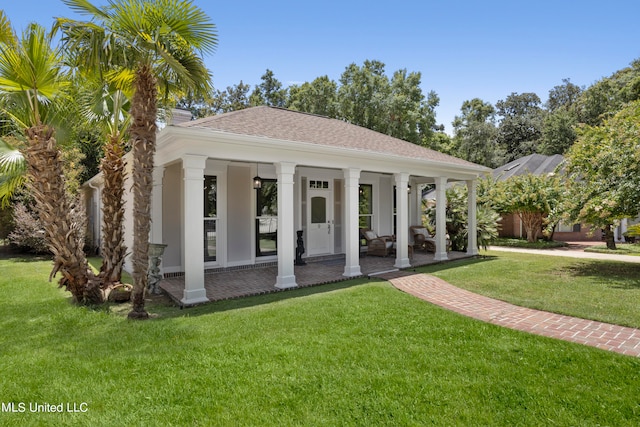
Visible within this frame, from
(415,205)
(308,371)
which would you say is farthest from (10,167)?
(415,205)

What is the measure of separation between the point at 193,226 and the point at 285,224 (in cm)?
204

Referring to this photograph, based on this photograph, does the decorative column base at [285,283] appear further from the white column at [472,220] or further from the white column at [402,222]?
the white column at [472,220]

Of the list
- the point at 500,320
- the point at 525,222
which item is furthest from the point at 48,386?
the point at 525,222

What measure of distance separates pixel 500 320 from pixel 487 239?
9.08 m

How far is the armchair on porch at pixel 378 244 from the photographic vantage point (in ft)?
41.0

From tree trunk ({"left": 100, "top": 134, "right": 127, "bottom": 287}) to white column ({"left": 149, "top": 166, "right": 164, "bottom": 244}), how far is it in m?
0.70

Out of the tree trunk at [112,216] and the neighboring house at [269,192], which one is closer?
the neighboring house at [269,192]

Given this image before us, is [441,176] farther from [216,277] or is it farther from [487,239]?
[216,277]

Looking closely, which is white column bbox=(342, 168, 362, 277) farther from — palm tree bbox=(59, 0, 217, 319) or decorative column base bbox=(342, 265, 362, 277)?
palm tree bbox=(59, 0, 217, 319)

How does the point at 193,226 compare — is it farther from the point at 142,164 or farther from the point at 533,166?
the point at 533,166

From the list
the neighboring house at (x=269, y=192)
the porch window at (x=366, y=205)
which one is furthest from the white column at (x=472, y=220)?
the porch window at (x=366, y=205)

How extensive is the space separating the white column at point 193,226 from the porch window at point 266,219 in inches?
157

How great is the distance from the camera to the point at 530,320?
5.69 m

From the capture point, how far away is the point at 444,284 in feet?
27.7
